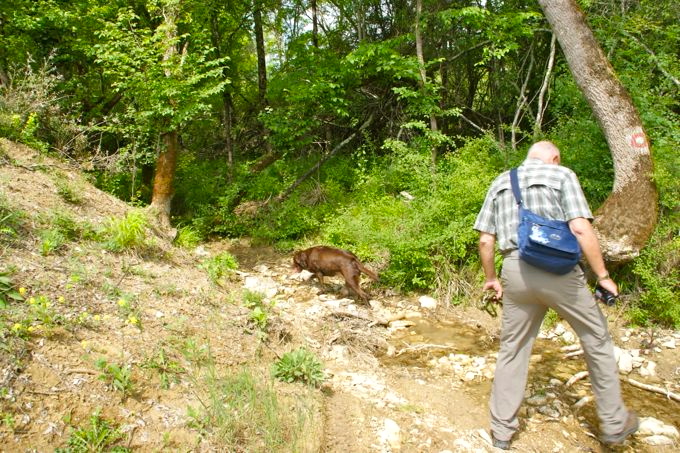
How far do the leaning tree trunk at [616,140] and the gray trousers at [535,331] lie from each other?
308 cm

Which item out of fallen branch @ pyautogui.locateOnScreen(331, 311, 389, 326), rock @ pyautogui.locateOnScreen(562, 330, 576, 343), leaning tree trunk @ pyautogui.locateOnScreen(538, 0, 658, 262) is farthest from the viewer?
fallen branch @ pyautogui.locateOnScreen(331, 311, 389, 326)

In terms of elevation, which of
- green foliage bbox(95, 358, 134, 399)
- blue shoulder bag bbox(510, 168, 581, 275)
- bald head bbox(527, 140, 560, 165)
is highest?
bald head bbox(527, 140, 560, 165)

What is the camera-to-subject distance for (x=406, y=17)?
421 inches

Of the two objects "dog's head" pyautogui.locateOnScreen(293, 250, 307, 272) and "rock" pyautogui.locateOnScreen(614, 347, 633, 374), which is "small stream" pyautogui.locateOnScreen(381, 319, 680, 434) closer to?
"rock" pyautogui.locateOnScreen(614, 347, 633, 374)

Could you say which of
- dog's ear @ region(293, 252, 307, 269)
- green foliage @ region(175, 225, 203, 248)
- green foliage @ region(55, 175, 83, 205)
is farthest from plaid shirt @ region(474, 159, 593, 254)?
green foliage @ region(175, 225, 203, 248)

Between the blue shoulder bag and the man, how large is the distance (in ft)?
0.28

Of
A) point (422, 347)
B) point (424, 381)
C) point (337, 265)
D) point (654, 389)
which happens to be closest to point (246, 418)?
point (424, 381)

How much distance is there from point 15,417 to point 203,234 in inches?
310

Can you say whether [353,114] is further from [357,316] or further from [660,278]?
[660,278]

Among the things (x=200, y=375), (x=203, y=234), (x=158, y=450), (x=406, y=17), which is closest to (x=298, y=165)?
(x=203, y=234)

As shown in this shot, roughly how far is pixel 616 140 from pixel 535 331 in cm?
398

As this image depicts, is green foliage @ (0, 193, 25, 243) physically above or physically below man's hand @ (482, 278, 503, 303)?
above

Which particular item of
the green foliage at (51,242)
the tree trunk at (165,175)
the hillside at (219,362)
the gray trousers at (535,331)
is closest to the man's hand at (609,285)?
the gray trousers at (535,331)

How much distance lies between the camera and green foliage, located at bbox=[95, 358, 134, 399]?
123 inches
